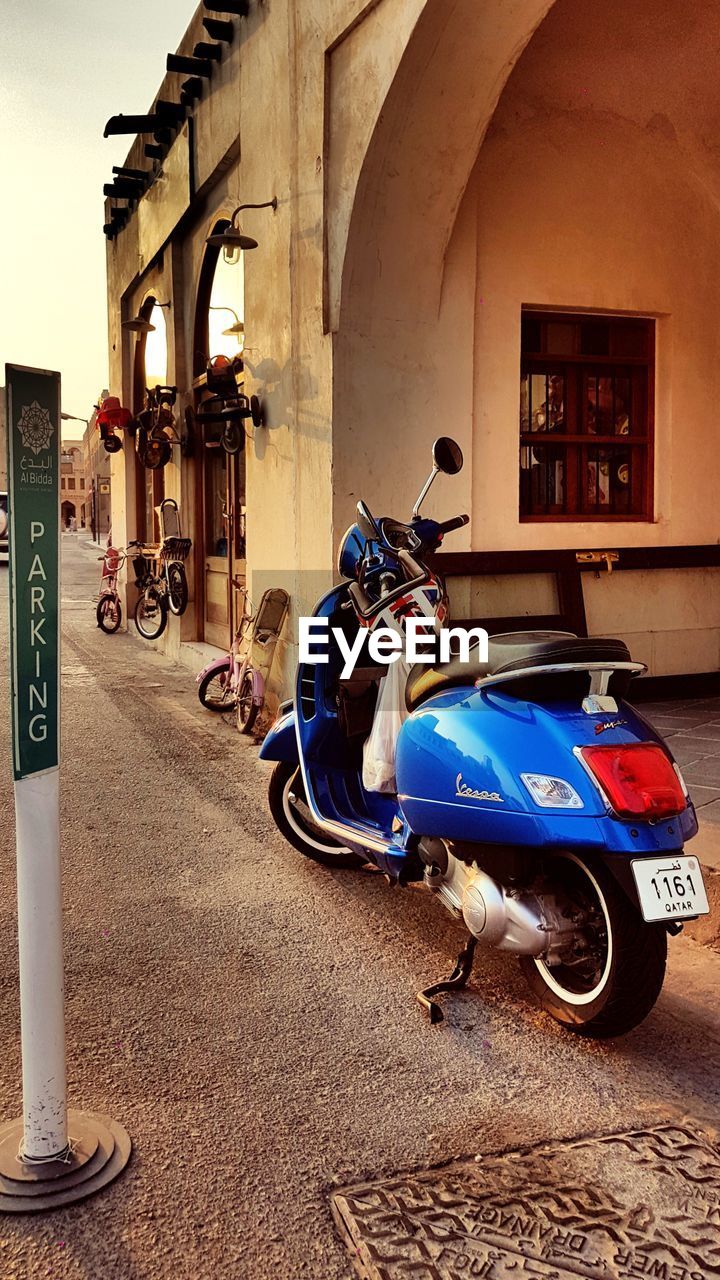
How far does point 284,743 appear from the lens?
4957 millimetres

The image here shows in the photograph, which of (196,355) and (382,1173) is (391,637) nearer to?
(382,1173)

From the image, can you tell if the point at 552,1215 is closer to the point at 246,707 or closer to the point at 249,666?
the point at 246,707

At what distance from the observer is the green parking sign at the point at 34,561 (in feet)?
Answer: 7.91

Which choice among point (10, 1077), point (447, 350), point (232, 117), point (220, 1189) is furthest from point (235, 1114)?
point (232, 117)

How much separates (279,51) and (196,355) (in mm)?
4065

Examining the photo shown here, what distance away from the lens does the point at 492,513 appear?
7.89 m

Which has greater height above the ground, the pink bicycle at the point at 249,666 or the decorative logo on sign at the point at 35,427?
the decorative logo on sign at the point at 35,427

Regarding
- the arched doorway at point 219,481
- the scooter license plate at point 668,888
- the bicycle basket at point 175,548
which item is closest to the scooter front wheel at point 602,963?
the scooter license plate at point 668,888

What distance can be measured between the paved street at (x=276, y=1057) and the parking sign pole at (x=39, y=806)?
0.11 meters

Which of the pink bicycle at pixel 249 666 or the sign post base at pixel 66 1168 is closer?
the sign post base at pixel 66 1168

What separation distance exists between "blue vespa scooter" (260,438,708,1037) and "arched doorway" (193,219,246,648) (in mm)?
7650

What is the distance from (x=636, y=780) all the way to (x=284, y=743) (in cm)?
220

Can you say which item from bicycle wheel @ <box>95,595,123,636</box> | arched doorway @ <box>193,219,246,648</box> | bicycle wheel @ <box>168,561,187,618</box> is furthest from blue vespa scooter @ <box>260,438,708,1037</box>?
bicycle wheel @ <box>95,595,123,636</box>

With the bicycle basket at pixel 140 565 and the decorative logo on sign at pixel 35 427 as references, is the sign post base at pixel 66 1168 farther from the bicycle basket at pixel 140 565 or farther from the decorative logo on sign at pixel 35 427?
the bicycle basket at pixel 140 565
